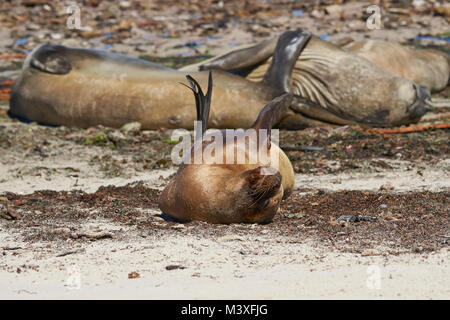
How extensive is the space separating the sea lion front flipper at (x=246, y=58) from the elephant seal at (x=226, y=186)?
3.80 meters

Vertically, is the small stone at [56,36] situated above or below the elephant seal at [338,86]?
below

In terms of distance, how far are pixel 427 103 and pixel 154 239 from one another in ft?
16.7

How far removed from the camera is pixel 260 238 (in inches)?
156

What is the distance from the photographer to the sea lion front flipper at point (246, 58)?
830 cm

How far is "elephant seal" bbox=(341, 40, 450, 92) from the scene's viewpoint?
9375 mm

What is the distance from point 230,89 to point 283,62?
0.68m

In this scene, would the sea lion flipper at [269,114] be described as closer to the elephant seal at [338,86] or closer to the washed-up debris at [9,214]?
the washed-up debris at [9,214]

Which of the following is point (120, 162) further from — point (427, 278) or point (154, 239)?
point (427, 278)

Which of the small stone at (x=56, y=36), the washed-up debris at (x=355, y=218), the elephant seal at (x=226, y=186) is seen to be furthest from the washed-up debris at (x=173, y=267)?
the small stone at (x=56, y=36)

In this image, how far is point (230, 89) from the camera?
8.01 metres
